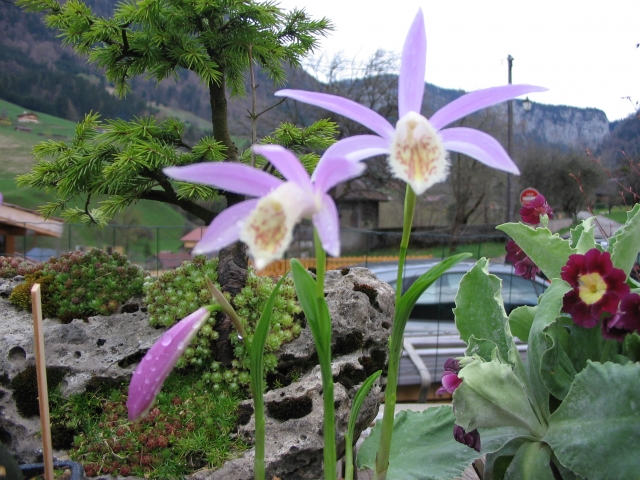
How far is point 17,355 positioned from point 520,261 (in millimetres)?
1596

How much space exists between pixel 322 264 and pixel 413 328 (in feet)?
15.4

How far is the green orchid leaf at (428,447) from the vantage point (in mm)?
923

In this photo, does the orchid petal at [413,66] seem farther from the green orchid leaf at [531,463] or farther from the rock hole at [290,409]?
the rock hole at [290,409]

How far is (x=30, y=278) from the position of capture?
1.77 metres

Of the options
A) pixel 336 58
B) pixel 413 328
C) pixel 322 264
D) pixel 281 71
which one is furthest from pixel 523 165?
pixel 322 264

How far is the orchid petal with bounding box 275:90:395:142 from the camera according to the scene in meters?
0.61

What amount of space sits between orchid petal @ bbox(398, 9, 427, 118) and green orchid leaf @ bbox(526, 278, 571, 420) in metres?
0.56

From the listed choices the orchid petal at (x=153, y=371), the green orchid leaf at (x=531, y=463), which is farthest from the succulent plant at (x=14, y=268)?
the green orchid leaf at (x=531, y=463)

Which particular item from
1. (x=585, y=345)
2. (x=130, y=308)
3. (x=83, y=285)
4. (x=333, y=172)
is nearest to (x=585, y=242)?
(x=585, y=345)

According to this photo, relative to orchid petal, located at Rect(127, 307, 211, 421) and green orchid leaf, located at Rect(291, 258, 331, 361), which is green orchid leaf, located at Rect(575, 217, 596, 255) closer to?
green orchid leaf, located at Rect(291, 258, 331, 361)

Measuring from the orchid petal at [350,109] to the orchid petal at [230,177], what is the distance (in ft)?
0.41

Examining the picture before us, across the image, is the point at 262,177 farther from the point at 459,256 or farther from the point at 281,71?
the point at 281,71

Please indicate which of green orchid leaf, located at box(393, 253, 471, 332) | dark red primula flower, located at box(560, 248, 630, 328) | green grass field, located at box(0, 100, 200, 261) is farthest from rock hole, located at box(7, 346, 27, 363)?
green grass field, located at box(0, 100, 200, 261)

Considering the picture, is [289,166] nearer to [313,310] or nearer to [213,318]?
[313,310]
